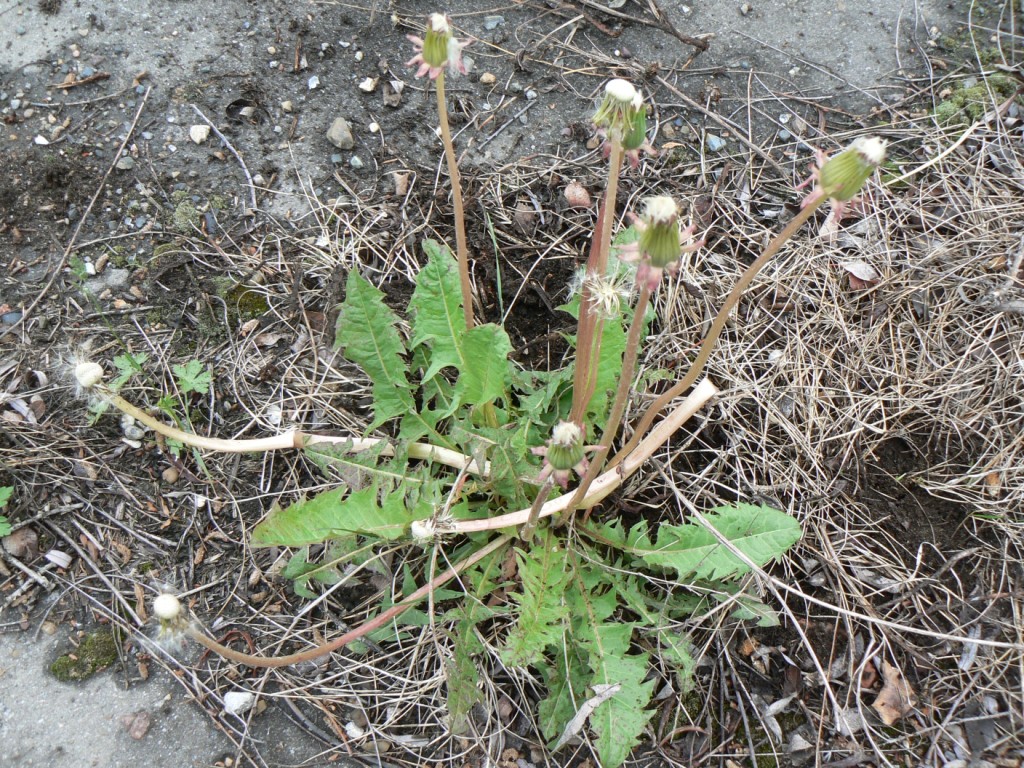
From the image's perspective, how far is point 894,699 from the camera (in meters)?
2.36

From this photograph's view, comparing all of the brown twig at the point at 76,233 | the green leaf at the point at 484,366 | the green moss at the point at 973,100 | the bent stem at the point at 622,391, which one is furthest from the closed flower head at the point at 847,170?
the brown twig at the point at 76,233

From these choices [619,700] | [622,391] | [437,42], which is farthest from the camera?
[619,700]

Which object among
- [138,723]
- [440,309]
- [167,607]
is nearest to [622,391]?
[440,309]

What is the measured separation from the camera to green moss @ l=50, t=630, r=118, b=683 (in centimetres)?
238

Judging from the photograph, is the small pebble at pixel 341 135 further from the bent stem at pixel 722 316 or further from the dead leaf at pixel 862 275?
the dead leaf at pixel 862 275

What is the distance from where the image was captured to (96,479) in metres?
2.61

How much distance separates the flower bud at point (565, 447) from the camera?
1.67 m

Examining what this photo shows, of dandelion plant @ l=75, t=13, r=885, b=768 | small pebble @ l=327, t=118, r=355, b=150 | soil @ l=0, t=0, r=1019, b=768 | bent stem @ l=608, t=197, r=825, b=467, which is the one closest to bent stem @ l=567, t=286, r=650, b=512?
dandelion plant @ l=75, t=13, r=885, b=768

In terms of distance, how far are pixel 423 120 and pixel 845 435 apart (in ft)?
7.10

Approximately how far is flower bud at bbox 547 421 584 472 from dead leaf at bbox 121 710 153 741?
5.38 feet

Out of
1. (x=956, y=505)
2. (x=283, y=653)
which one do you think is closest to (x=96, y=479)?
(x=283, y=653)

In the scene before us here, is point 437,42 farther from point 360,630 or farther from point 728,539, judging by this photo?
point 728,539

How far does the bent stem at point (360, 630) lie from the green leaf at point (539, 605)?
15cm

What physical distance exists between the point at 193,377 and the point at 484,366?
1.14 metres
